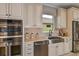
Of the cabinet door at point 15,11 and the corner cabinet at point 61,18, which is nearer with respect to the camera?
the cabinet door at point 15,11

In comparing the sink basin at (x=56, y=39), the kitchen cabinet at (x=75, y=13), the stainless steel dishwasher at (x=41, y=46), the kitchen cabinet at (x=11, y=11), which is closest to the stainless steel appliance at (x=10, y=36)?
the kitchen cabinet at (x=11, y=11)

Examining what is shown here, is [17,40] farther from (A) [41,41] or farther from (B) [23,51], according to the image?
(A) [41,41]

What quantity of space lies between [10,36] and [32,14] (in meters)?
0.37

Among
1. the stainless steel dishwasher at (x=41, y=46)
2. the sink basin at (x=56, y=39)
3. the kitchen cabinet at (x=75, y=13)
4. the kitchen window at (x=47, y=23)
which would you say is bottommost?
the stainless steel dishwasher at (x=41, y=46)

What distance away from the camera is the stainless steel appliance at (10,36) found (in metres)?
1.18

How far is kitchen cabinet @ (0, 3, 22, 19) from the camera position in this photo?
108cm

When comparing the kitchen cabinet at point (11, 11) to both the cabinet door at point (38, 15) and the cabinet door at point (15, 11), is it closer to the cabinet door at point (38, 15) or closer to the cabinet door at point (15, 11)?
the cabinet door at point (15, 11)

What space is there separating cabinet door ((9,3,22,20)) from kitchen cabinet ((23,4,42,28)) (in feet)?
0.18

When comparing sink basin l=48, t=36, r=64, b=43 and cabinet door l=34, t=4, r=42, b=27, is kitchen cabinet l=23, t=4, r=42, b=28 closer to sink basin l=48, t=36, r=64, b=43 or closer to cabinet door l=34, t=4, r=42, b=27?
cabinet door l=34, t=4, r=42, b=27

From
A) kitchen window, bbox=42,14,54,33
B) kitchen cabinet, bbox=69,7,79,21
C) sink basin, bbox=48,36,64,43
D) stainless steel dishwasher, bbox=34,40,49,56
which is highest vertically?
kitchen cabinet, bbox=69,7,79,21

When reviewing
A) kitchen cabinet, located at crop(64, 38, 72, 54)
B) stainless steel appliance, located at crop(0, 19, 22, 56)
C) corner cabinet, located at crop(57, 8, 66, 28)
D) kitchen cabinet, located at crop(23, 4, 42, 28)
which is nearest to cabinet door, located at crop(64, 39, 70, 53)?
kitchen cabinet, located at crop(64, 38, 72, 54)

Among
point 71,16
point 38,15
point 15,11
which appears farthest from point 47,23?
point 15,11

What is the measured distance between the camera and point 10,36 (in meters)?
1.24

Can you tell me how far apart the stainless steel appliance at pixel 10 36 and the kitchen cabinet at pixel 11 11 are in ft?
0.18
